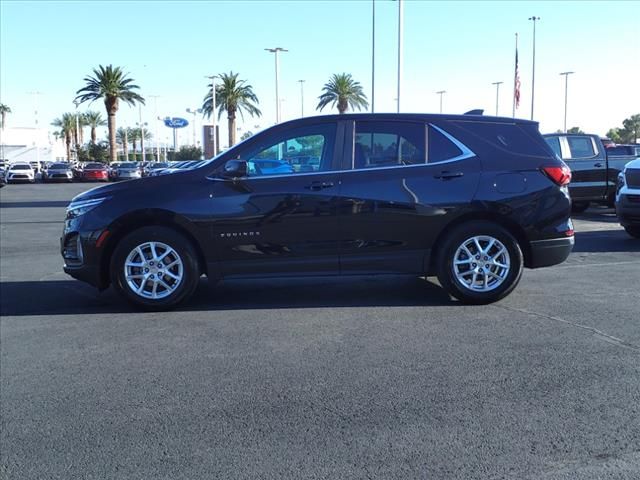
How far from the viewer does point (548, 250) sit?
650 centimetres

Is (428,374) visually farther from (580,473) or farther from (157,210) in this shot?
(157,210)

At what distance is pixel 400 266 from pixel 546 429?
→ 297 centimetres

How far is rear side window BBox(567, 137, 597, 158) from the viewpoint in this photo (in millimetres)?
15547

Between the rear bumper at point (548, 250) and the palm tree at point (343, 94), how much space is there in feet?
159

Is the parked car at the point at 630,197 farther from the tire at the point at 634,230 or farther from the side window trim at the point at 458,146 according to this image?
the side window trim at the point at 458,146

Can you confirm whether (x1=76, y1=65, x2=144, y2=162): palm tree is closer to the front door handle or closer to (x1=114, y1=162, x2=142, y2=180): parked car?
(x1=114, y1=162, x2=142, y2=180): parked car

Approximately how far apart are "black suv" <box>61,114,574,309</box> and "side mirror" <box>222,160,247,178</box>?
0.01 metres

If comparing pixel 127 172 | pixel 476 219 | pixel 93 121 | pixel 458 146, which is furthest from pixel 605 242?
pixel 93 121

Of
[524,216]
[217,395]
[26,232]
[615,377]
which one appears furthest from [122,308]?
[26,232]

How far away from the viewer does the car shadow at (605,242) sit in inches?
401

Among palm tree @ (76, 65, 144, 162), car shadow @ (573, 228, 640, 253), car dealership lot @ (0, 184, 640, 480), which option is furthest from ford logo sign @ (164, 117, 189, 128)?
car dealership lot @ (0, 184, 640, 480)

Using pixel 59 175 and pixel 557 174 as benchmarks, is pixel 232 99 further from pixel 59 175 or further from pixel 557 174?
pixel 557 174

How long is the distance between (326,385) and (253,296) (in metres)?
2.92

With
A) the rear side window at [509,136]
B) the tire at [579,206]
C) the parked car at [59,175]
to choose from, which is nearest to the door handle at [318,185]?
the rear side window at [509,136]
